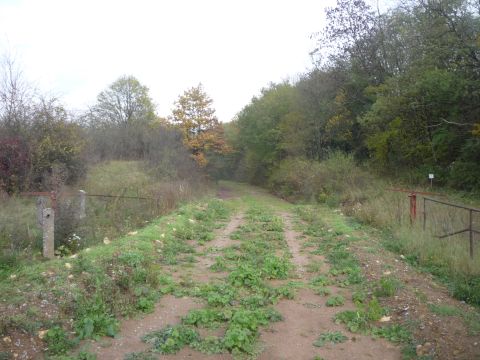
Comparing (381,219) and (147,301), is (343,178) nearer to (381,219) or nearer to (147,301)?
(381,219)

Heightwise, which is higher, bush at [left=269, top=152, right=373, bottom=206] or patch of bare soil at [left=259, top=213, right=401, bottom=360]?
bush at [left=269, top=152, right=373, bottom=206]

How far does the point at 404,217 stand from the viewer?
583 inches

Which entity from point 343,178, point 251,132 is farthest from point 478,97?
point 251,132

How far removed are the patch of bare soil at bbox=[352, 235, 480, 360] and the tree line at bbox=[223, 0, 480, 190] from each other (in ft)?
43.8

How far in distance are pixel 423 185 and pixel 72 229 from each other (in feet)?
66.2

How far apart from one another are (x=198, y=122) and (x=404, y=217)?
33084 mm

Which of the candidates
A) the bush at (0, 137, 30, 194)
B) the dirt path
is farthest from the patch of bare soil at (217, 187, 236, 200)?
the dirt path

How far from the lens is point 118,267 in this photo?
778 cm

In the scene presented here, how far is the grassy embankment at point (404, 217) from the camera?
30.6 feet

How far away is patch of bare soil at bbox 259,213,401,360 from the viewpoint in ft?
18.8

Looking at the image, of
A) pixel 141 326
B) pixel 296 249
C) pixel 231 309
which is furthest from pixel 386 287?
pixel 296 249

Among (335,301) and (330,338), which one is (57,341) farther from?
(335,301)

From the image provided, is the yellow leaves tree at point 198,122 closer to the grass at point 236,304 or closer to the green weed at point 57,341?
the grass at point 236,304

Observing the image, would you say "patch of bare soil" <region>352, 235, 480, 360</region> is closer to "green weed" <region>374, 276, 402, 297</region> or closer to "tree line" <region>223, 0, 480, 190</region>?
"green weed" <region>374, 276, 402, 297</region>
